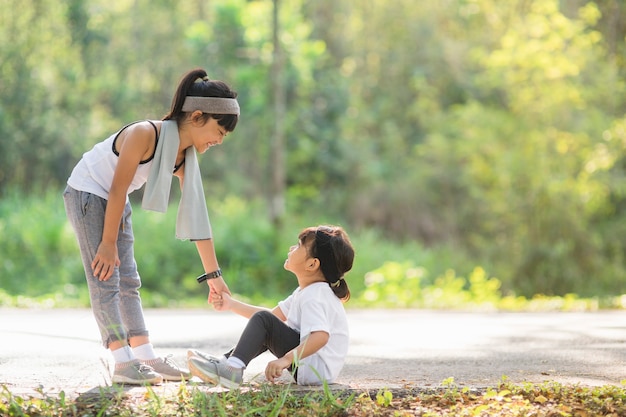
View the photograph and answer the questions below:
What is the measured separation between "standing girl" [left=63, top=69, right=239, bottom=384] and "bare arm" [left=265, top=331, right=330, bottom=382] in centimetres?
51

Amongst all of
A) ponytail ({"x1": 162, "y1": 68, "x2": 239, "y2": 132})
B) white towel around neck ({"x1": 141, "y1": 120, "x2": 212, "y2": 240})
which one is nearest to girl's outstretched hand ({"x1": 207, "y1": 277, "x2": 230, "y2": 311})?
white towel around neck ({"x1": 141, "y1": 120, "x2": 212, "y2": 240})

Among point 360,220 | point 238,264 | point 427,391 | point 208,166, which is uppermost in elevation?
point 208,166

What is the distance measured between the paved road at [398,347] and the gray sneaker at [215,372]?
5.5 inches

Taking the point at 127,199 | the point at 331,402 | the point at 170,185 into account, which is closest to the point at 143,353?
the point at 127,199

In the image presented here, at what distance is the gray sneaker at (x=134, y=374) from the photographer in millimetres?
3908

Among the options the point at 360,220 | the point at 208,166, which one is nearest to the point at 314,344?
the point at 360,220

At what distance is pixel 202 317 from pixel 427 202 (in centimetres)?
1589

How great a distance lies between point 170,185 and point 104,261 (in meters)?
0.46

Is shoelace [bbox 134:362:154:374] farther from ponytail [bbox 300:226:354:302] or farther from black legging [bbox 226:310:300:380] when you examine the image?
ponytail [bbox 300:226:354:302]

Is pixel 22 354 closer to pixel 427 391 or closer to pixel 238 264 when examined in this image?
pixel 427 391

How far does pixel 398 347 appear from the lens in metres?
5.82

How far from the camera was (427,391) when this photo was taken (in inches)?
150

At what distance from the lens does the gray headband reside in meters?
4.14

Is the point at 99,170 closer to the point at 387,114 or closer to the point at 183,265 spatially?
the point at 183,265
